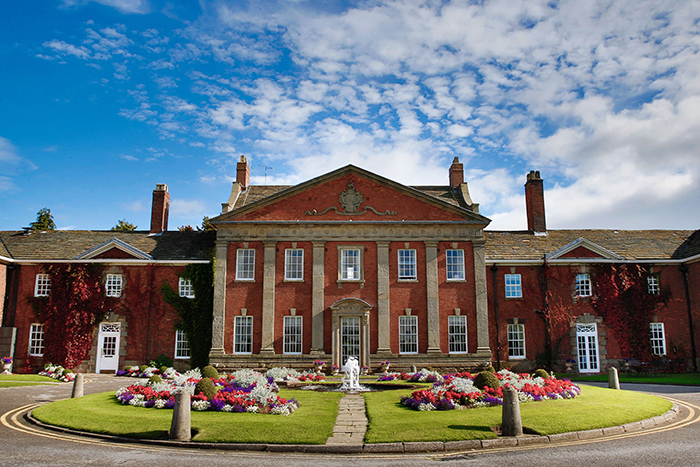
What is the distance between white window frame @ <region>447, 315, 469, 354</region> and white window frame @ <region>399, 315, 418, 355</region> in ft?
6.43

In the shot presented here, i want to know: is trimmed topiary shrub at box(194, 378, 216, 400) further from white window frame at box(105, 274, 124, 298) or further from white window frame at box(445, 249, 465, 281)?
white window frame at box(445, 249, 465, 281)

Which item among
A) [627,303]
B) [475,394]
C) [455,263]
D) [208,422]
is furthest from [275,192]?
[627,303]

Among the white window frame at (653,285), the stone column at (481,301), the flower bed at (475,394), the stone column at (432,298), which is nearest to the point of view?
the flower bed at (475,394)

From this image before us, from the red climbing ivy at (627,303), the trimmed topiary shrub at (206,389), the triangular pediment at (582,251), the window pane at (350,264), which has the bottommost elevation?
the trimmed topiary shrub at (206,389)

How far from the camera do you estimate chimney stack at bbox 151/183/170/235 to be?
33.0 metres

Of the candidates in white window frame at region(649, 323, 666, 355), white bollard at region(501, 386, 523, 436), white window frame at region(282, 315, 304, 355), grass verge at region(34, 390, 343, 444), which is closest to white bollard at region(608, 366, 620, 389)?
white window frame at region(649, 323, 666, 355)

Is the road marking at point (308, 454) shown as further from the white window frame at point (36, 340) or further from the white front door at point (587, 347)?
the white window frame at point (36, 340)

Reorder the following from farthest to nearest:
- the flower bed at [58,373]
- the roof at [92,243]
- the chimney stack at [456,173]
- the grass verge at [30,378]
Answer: the chimney stack at [456,173], the roof at [92,243], the flower bed at [58,373], the grass verge at [30,378]

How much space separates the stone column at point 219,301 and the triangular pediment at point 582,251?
62.1 feet

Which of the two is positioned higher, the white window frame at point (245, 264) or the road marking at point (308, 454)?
the white window frame at point (245, 264)

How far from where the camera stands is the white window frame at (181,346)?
28.0 metres

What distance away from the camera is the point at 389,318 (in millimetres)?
27672

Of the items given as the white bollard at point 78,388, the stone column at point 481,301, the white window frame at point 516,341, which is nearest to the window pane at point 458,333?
the stone column at point 481,301

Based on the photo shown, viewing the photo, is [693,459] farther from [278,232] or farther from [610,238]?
[610,238]
